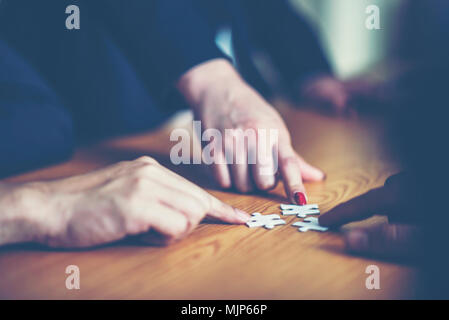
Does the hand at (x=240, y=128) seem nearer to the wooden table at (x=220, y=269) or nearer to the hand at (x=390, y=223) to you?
the wooden table at (x=220, y=269)

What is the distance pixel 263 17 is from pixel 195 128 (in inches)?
48.5

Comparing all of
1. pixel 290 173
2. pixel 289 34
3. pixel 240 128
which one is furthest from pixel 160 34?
pixel 289 34

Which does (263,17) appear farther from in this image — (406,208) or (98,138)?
(406,208)

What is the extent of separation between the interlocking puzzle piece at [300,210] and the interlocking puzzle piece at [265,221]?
0.13ft

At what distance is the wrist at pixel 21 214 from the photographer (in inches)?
30.2

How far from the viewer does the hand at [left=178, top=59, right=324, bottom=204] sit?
1106 millimetres

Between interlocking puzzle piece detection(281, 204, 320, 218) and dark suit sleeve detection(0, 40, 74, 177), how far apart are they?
0.77m

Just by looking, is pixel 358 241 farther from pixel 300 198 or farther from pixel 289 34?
pixel 289 34

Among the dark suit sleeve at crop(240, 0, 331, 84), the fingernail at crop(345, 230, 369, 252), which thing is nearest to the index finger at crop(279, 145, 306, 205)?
the fingernail at crop(345, 230, 369, 252)

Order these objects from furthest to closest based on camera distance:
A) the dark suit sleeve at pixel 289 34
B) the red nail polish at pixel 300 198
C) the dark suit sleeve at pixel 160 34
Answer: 1. the dark suit sleeve at pixel 289 34
2. the dark suit sleeve at pixel 160 34
3. the red nail polish at pixel 300 198

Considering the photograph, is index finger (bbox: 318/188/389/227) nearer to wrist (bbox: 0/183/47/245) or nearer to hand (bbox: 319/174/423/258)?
hand (bbox: 319/174/423/258)

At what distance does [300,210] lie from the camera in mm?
975

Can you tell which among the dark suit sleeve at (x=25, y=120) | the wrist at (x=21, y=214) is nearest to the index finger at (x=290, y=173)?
the wrist at (x=21, y=214)
